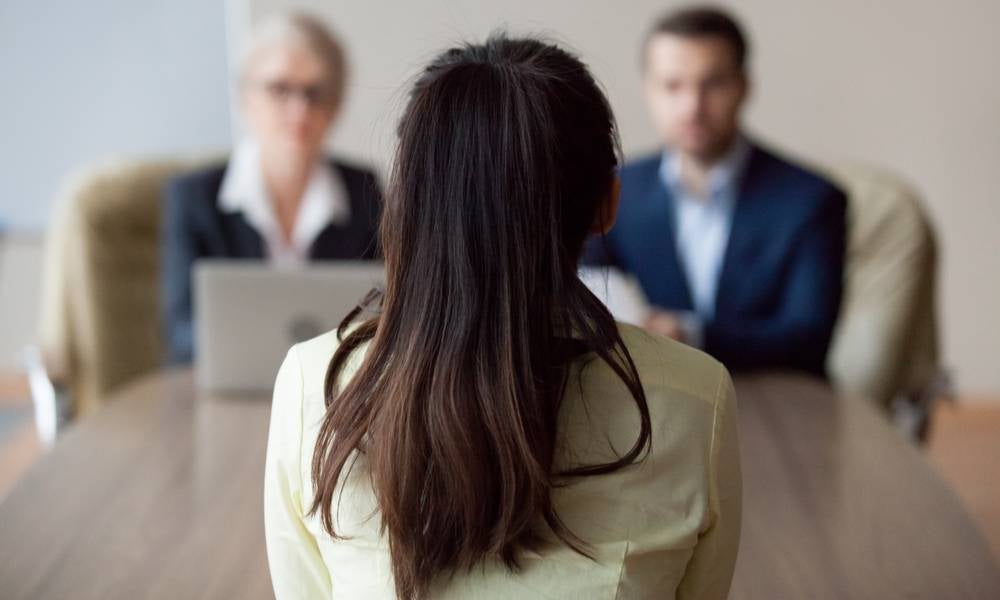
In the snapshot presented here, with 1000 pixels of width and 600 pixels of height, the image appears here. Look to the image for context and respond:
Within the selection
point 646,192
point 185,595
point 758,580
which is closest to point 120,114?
point 646,192

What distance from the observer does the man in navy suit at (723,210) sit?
2547 millimetres

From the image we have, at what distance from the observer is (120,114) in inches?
158

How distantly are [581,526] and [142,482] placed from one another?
0.92 metres

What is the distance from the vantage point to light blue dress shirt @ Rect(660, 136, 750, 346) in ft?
8.64

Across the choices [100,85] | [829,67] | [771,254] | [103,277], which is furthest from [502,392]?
Result: [100,85]

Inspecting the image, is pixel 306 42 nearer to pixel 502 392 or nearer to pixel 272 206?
pixel 272 206

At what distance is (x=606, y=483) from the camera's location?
1.08 m

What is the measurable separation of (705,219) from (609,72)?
116cm

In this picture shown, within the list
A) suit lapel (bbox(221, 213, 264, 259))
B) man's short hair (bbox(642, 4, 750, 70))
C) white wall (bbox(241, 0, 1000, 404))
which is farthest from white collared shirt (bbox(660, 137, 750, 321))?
white wall (bbox(241, 0, 1000, 404))

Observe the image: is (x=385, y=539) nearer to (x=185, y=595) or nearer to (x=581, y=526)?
(x=581, y=526)

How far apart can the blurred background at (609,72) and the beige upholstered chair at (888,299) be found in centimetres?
112

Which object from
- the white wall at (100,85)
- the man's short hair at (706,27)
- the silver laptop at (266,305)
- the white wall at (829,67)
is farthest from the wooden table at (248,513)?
the white wall at (100,85)

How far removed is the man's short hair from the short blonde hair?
2.42ft

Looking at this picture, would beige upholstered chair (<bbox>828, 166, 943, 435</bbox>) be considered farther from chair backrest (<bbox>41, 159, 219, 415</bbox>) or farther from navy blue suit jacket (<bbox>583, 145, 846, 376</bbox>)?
chair backrest (<bbox>41, 159, 219, 415</bbox>)
